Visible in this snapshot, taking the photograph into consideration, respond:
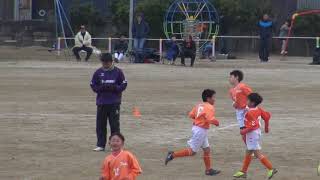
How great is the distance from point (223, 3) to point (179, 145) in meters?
30.5

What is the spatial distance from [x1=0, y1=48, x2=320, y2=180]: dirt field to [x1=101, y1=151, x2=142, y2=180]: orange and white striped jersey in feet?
8.99

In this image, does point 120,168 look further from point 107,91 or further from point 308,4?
point 308,4

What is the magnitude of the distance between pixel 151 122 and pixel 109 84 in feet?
11.6

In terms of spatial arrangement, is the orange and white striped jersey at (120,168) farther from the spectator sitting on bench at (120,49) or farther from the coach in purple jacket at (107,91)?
the spectator sitting on bench at (120,49)

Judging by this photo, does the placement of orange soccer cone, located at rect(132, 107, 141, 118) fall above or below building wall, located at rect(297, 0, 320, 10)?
below

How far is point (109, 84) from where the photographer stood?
12.9 m

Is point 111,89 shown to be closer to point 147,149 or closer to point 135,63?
point 147,149

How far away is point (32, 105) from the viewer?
19094 mm

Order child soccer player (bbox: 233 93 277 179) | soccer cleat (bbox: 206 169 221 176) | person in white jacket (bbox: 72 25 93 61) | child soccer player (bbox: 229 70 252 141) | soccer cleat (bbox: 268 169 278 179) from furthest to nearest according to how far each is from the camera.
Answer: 1. person in white jacket (bbox: 72 25 93 61)
2. child soccer player (bbox: 229 70 252 141)
3. soccer cleat (bbox: 206 169 221 176)
4. child soccer player (bbox: 233 93 277 179)
5. soccer cleat (bbox: 268 169 278 179)

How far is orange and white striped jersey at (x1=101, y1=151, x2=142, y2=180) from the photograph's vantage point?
8023 millimetres

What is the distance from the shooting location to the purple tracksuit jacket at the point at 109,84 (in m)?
12.9

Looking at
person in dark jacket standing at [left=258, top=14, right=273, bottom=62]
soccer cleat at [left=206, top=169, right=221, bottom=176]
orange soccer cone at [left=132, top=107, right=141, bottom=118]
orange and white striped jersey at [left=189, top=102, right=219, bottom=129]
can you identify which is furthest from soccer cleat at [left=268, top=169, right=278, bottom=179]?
person in dark jacket standing at [left=258, top=14, right=273, bottom=62]

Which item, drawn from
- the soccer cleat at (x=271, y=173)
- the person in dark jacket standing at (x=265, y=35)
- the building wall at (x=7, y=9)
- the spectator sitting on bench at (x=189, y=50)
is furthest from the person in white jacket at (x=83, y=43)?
the soccer cleat at (x=271, y=173)

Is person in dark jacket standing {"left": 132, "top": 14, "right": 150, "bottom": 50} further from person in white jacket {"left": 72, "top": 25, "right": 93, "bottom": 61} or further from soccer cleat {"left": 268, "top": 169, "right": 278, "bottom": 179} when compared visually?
soccer cleat {"left": 268, "top": 169, "right": 278, "bottom": 179}
